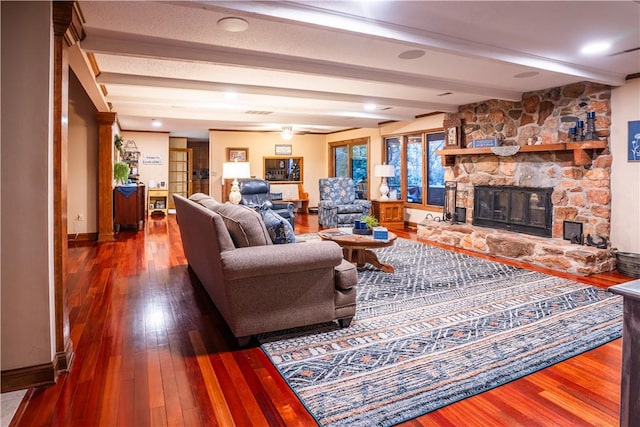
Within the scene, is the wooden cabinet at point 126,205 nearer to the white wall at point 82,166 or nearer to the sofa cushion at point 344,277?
the white wall at point 82,166

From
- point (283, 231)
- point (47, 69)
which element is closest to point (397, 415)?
point (283, 231)

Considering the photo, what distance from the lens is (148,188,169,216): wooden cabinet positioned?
34.3 ft

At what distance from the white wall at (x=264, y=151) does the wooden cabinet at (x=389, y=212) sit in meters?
3.56

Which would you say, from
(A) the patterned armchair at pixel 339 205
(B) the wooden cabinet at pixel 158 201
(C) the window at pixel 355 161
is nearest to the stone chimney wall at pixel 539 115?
(A) the patterned armchair at pixel 339 205

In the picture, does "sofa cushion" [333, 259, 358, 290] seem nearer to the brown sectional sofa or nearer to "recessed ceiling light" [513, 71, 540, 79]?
the brown sectional sofa

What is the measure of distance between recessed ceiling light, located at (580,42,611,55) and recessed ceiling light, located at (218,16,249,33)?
118 inches

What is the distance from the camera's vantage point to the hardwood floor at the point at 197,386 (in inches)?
72.2

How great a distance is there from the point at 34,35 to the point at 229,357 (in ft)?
6.74

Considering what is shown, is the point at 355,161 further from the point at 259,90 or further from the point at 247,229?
the point at 247,229

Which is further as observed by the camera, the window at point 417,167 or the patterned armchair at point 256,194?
the window at point 417,167

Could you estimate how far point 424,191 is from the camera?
7.86 metres

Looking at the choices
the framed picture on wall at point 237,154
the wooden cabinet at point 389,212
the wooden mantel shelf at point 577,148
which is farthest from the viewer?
the framed picture on wall at point 237,154

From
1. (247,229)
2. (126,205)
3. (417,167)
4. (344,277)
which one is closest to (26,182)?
(247,229)

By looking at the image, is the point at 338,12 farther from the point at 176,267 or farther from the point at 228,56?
the point at 176,267
